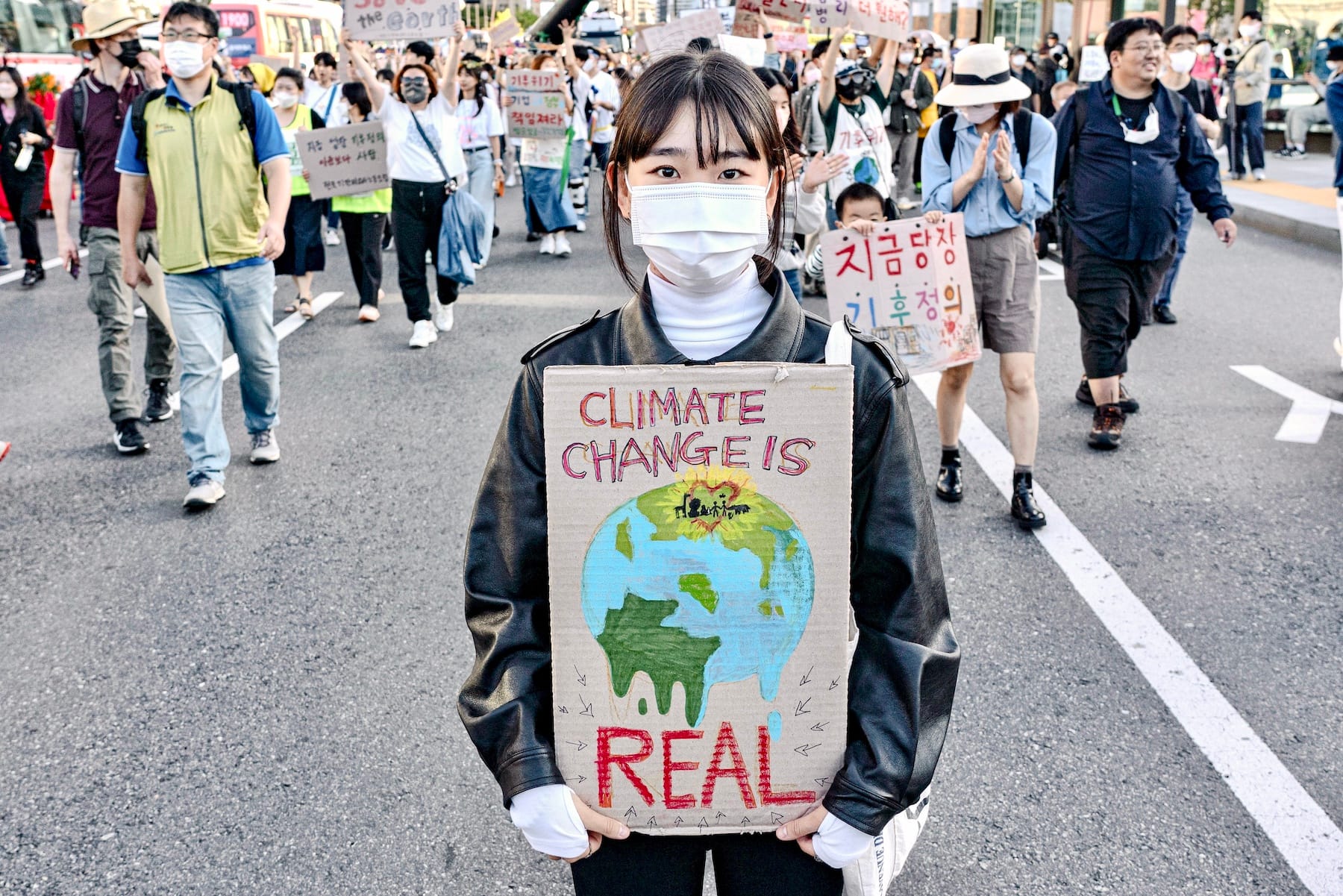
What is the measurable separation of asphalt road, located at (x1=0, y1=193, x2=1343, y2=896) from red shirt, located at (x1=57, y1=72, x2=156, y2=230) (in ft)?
3.87

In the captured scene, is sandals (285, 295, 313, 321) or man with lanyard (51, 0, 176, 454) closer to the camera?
man with lanyard (51, 0, 176, 454)

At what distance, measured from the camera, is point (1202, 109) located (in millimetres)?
8461

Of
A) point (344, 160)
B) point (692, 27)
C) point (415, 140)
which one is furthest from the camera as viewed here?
point (692, 27)

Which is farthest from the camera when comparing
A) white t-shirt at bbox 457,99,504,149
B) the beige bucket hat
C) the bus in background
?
the bus in background

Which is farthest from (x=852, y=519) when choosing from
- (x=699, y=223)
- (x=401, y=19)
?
(x=401, y=19)

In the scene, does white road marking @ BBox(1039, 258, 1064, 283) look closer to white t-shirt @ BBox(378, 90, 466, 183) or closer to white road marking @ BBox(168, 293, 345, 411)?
white t-shirt @ BBox(378, 90, 466, 183)

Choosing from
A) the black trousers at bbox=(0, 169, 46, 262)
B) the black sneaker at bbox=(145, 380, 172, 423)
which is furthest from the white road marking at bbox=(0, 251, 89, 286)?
the black sneaker at bbox=(145, 380, 172, 423)

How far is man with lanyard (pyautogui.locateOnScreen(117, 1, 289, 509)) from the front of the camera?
16.6 feet

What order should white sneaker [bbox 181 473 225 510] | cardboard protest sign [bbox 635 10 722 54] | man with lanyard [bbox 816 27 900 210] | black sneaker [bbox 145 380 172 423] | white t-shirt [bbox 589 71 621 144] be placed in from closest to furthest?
white sneaker [bbox 181 473 225 510], black sneaker [bbox 145 380 172 423], man with lanyard [bbox 816 27 900 210], cardboard protest sign [bbox 635 10 722 54], white t-shirt [bbox 589 71 621 144]

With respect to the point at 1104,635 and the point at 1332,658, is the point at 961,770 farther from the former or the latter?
the point at 1332,658

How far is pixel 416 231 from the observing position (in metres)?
8.20

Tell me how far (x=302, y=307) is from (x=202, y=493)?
4300 millimetres

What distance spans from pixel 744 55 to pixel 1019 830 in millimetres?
7932

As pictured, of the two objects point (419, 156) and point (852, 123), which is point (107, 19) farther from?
point (852, 123)
